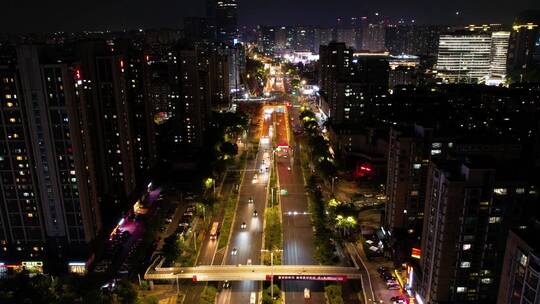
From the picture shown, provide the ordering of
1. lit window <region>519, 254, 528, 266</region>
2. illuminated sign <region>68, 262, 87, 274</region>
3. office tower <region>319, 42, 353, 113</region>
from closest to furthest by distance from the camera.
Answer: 1. lit window <region>519, 254, 528, 266</region>
2. illuminated sign <region>68, 262, 87, 274</region>
3. office tower <region>319, 42, 353, 113</region>

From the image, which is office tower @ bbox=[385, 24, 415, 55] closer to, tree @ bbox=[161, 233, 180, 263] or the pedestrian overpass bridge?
the pedestrian overpass bridge

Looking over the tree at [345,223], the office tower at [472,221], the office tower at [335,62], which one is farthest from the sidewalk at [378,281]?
the office tower at [335,62]

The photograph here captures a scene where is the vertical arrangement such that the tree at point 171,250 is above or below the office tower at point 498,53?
below

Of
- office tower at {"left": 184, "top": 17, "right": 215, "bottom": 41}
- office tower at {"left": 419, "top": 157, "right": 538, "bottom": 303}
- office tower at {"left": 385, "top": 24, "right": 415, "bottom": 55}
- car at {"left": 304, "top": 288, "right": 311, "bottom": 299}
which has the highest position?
office tower at {"left": 184, "top": 17, "right": 215, "bottom": 41}

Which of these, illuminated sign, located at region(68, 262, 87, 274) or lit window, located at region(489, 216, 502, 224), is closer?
lit window, located at region(489, 216, 502, 224)

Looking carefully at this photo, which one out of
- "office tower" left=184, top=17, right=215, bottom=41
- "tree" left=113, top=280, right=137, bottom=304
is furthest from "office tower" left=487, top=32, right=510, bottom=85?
"office tower" left=184, top=17, right=215, bottom=41

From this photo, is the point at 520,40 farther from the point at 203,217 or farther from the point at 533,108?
the point at 203,217

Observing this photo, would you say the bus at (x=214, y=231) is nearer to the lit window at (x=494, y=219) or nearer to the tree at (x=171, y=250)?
the tree at (x=171, y=250)

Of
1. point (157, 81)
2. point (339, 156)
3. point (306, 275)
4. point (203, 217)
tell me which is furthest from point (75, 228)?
point (157, 81)
